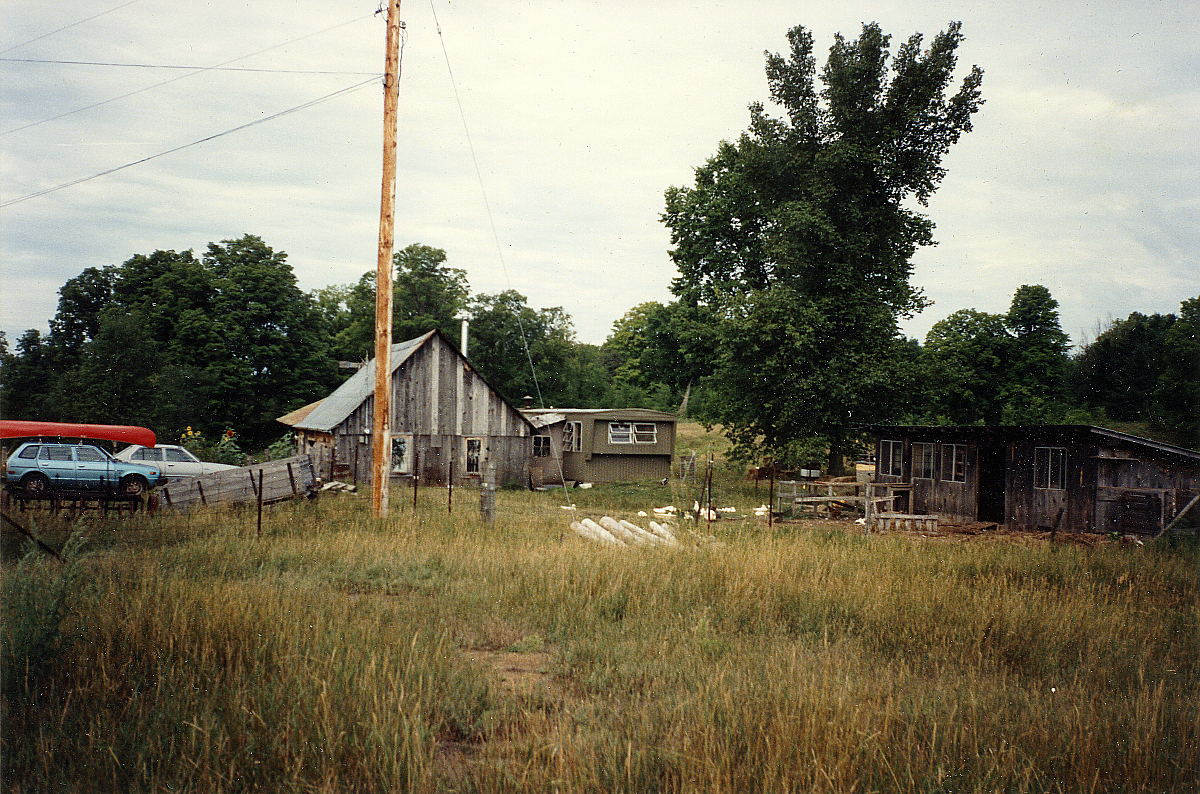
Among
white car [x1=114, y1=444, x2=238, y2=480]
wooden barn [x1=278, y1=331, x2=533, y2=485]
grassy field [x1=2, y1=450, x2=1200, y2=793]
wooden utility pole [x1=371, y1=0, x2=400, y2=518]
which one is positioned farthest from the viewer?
wooden barn [x1=278, y1=331, x2=533, y2=485]

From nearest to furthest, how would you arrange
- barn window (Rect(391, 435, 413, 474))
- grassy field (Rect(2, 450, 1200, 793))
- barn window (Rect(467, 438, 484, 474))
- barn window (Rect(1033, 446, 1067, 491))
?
grassy field (Rect(2, 450, 1200, 793)) < barn window (Rect(1033, 446, 1067, 491)) < barn window (Rect(391, 435, 413, 474)) < barn window (Rect(467, 438, 484, 474))

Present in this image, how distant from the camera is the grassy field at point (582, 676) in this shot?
15.4 feet

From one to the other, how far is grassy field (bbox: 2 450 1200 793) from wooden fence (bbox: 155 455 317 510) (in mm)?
5973

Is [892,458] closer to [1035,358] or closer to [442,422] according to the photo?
[442,422]

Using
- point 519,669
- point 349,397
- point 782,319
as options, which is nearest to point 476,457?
point 349,397

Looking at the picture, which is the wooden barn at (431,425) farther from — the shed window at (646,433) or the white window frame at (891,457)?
the white window frame at (891,457)

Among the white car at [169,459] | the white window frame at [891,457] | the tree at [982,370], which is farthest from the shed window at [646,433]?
the tree at [982,370]

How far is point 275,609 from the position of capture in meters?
7.38

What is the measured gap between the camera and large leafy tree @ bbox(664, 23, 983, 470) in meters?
27.8

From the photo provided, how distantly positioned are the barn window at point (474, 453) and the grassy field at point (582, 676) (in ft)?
70.3

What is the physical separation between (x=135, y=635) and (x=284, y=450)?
31.5m

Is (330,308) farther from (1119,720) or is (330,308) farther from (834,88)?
(1119,720)

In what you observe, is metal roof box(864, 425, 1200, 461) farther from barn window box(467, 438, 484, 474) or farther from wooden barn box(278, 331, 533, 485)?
barn window box(467, 438, 484, 474)

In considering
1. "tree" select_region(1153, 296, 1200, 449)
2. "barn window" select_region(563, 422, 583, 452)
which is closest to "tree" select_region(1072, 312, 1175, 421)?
"tree" select_region(1153, 296, 1200, 449)
